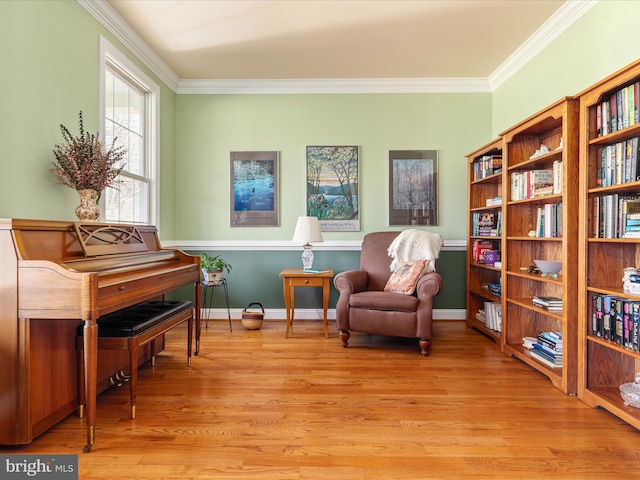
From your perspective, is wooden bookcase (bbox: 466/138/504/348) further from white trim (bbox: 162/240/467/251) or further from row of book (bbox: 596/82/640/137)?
row of book (bbox: 596/82/640/137)

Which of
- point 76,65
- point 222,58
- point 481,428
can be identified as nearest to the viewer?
point 481,428

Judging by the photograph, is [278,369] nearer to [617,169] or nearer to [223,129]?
[617,169]

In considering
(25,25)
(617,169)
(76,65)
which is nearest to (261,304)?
(76,65)

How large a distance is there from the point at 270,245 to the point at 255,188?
2.21 ft

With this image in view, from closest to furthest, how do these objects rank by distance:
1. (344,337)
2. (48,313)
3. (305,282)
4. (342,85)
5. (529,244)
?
(48,313) → (529,244) → (344,337) → (305,282) → (342,85)

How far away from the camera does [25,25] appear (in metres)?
2.24

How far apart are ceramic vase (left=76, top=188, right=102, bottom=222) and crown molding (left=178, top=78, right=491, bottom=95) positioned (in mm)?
2423

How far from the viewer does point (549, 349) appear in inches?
106

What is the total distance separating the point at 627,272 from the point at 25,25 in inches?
147

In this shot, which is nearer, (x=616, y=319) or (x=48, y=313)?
(x=48, y=313)

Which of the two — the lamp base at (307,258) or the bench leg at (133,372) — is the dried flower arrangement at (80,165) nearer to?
the bench leg at (133,372)

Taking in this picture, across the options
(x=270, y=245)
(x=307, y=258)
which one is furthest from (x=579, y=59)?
(x=270, y=245)

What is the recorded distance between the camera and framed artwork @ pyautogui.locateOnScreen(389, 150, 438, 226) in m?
4.37

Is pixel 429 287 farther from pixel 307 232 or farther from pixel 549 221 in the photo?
pixel 307 232
